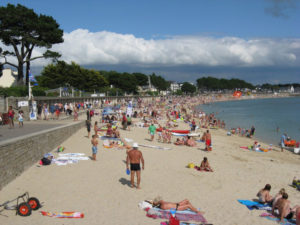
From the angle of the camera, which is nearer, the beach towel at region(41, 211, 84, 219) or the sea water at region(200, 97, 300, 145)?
the beach towel at region(41, 211, 84, 219)

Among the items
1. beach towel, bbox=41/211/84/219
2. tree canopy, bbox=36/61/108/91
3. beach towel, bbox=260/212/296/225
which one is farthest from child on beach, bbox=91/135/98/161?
tree canopy, bbox=36/61/108/91

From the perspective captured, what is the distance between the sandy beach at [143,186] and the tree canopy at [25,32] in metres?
18.2

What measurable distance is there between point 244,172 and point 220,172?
41.0 inches

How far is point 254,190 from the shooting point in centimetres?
902

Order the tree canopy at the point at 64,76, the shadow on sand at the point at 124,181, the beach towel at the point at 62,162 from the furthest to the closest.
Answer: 1. the tree canopy at the point at 64,76
2. the beach towel at the point at 62,162
3. the shadow on sand at the point at 124,181

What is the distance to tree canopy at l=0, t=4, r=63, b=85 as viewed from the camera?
2669cm

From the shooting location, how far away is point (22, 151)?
885 centimetres

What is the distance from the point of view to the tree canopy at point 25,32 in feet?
87.6

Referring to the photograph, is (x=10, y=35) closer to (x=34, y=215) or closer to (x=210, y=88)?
(x=34, y=215)

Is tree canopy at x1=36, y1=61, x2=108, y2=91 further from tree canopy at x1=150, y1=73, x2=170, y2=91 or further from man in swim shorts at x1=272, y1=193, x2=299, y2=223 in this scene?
tree canopy at x1=150, y1=73, x2=170, y2=91

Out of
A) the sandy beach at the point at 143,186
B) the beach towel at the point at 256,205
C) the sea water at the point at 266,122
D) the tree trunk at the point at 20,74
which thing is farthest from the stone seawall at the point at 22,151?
the tree trunk at the point at 20,74

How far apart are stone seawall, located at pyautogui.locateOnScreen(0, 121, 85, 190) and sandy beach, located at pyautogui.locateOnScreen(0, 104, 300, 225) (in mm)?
263

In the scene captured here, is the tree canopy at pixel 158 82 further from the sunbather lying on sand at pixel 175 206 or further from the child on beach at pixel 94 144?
the sunbather lying on sand at pixel 175 206

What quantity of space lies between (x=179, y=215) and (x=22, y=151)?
5.35 metres
